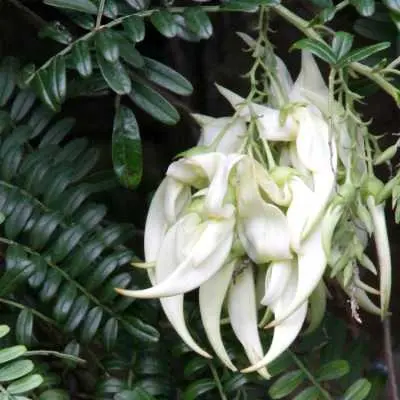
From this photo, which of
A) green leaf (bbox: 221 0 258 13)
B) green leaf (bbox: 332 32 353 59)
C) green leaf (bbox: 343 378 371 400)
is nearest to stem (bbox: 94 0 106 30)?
green leaf (bbox: 221 0 258 13)

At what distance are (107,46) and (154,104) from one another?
0.08 metres

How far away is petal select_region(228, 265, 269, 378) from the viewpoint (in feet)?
2.52

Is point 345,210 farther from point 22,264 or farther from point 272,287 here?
point 22,264

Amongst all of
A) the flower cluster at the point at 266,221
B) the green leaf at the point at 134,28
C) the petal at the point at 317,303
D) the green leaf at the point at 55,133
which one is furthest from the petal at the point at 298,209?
the green leaf at the point at 55,133

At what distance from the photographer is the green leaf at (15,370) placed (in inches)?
28.9

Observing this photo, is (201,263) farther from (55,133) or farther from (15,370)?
(55,133)

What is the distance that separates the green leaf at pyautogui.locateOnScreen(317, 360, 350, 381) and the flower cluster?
10 centimetres

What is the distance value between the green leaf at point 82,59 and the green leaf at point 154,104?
0.20 feet

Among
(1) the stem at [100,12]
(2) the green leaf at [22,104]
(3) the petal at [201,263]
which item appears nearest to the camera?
(3) the petal at [201,263]

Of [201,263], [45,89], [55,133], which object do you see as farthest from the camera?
[55,133]

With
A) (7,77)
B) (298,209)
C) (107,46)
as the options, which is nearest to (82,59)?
(107,46)

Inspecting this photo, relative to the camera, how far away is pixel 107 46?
Result: 2.60 feet

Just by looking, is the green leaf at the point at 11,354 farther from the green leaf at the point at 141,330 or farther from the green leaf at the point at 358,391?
the green leaf at the point at 358,391

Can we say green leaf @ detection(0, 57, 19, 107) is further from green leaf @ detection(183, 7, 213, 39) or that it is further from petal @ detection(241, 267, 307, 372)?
petal @ detection(241, 267, 307, 372)
